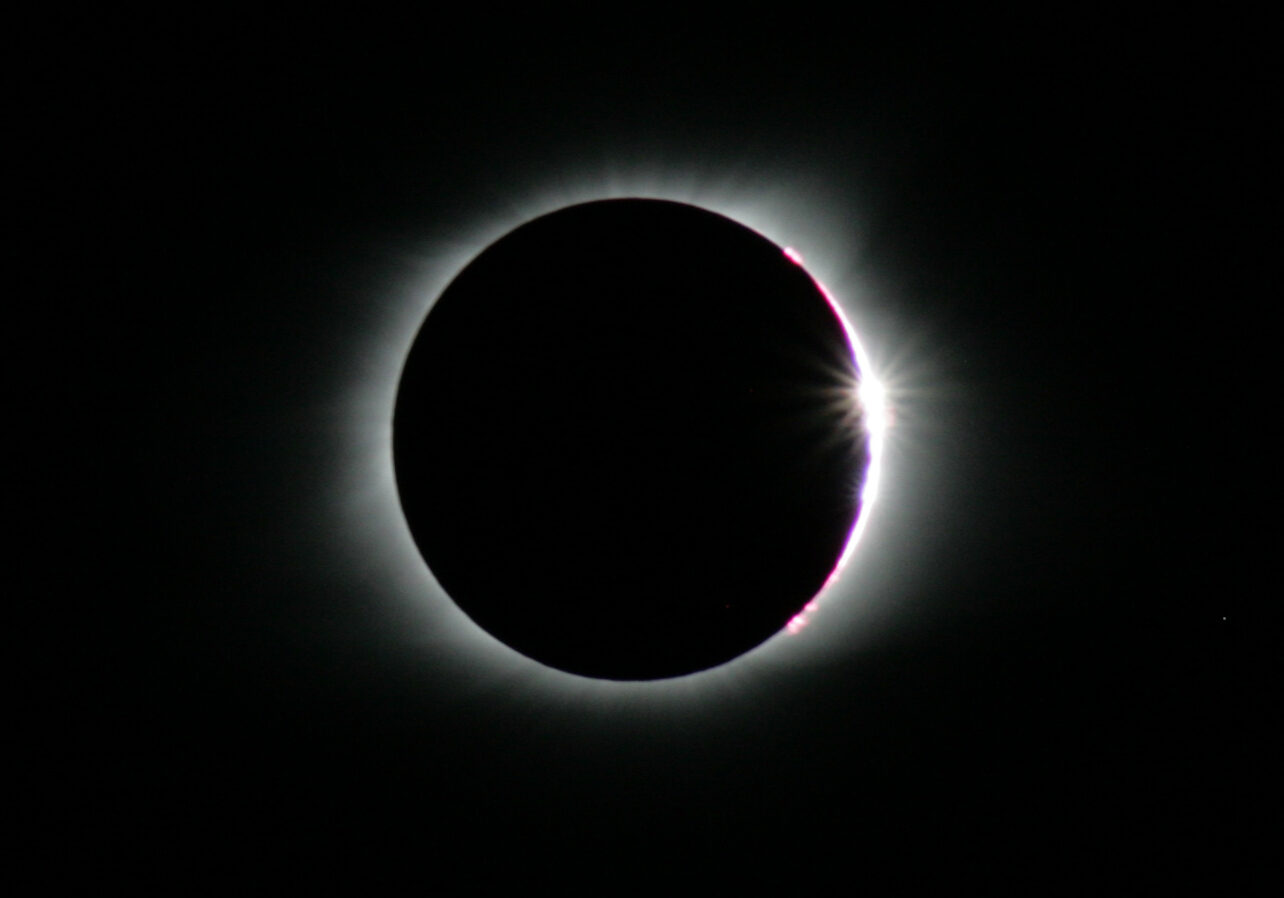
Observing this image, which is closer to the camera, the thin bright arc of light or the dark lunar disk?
the dark lunar disk

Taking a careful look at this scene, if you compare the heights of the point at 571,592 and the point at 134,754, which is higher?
the point at 571,592

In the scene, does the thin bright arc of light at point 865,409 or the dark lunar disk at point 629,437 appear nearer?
the dark lunar disk at point 629,437

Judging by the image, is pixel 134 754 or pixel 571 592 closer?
pixel 571 592

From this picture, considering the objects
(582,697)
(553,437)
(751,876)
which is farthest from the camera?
(751,876)

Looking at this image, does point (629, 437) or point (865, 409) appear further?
point (865, 409)

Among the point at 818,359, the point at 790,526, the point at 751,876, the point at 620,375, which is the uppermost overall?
the point at 818,359

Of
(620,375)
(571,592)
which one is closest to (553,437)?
(620,375)

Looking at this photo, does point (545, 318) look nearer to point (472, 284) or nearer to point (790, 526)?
point (472, 284)

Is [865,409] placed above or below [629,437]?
above
